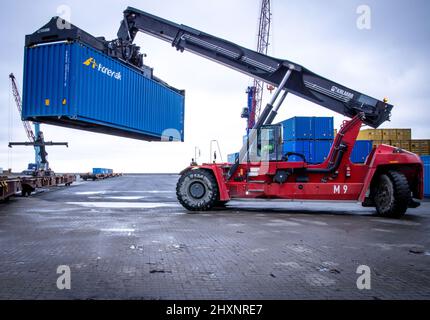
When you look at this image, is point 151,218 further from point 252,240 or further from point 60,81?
point 60,81

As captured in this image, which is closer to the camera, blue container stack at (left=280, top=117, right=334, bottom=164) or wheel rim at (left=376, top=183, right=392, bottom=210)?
wheel rim at (left=376, top=183, right=392, bottom=210)

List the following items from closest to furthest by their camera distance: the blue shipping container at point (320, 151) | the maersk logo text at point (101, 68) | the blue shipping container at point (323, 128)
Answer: the maersk logo text at point (101, 68) → the blue shipping container at point (320, 151) → the blue shipping container at point (323, 128)

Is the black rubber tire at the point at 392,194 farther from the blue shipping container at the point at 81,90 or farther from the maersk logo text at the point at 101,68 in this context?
the maersk logo text at the point at 101,68

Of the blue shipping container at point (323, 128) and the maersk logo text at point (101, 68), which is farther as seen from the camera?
the blue shipping container at point (323, 128)

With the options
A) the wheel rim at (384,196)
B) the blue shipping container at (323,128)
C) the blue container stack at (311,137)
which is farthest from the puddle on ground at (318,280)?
the blue shipping container at (323,128)

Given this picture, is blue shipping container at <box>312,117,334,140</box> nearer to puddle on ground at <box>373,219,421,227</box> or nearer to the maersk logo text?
puddle on ground at <box>373,219,421,227</box>

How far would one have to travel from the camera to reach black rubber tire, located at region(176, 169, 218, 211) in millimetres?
11359

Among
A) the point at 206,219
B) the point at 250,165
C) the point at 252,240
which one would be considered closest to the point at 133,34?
the point at 250,165

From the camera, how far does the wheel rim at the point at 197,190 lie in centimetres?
1147

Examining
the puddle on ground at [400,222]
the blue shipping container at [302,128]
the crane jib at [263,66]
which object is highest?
the crane jib at [263,66]

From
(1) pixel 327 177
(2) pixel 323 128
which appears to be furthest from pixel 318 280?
(2) pixel 323 128

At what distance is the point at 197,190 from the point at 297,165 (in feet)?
11.4

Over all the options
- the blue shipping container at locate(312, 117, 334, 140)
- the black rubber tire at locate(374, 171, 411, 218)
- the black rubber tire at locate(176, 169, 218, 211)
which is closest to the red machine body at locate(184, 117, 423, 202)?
the black rubber tire at locate(176, 169, 218, 211)
